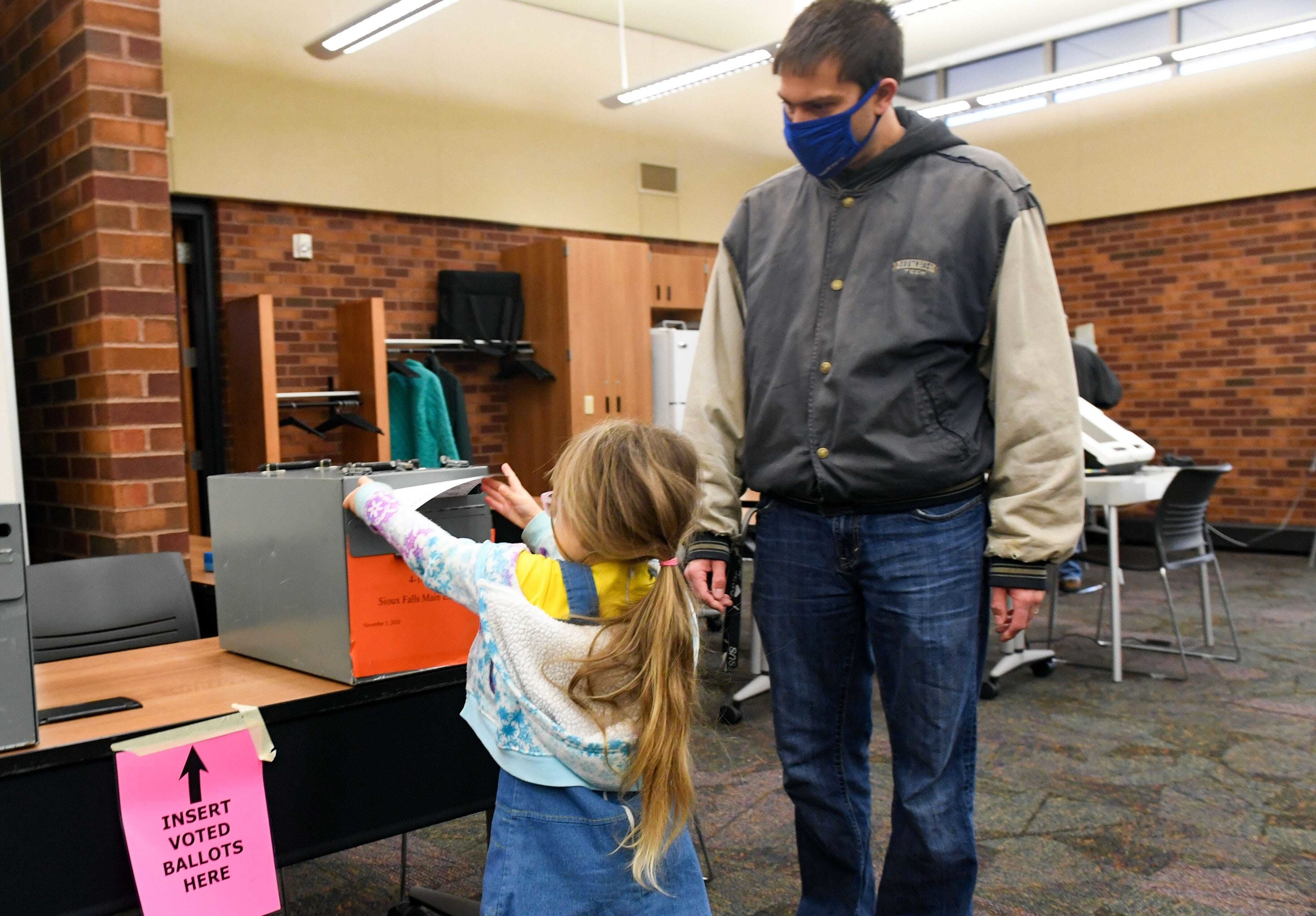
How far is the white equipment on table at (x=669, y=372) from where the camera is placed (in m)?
6.80

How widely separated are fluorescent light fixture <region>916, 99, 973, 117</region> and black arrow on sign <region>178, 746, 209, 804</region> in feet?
20.8

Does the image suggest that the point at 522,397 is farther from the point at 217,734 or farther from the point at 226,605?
the point at 217,734

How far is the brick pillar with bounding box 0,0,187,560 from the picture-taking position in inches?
98.0

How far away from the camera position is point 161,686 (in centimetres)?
151

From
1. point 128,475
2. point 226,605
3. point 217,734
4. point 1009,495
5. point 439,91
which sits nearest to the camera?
point 217,734

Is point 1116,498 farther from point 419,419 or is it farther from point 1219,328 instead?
point 1219,328

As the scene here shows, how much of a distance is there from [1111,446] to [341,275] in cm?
410

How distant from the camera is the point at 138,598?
7.13ft

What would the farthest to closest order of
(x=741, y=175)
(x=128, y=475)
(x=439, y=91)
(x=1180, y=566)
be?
1. (x=741, y=175)
2. (x=439, y=91)
3. (x=1180, y=566)
4. (x=128, y=475)

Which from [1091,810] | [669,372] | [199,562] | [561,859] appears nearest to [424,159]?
[669,372]

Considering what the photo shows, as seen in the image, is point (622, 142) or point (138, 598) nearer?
point (138, 598)

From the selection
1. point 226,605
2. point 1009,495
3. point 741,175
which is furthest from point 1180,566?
point 741,175

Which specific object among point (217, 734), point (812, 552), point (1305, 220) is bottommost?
point (217, 734)

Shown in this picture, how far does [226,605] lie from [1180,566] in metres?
3.62
